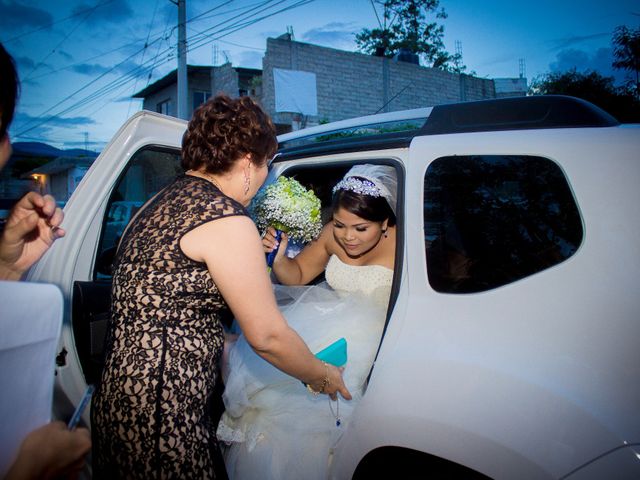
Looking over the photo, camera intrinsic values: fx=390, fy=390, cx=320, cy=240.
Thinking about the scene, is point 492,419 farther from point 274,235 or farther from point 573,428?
point 274,235

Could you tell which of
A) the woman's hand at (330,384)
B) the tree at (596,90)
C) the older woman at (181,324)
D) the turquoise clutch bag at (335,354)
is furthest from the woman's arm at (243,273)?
the tree at (596,90)

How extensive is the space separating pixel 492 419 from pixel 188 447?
108cm

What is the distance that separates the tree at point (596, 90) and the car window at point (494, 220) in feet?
21.4

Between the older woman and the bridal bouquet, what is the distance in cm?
88

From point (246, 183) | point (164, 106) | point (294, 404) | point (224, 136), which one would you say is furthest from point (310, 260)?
point (164, 106)

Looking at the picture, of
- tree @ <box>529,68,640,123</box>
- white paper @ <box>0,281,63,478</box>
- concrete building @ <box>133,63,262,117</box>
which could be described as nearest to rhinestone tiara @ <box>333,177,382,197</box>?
white paper @ <box>0,281,63,478</box>

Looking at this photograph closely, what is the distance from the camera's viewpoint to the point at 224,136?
156 cm

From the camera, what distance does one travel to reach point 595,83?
38.2ft

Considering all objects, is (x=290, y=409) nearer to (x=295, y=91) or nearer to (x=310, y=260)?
(x=310, y=260)

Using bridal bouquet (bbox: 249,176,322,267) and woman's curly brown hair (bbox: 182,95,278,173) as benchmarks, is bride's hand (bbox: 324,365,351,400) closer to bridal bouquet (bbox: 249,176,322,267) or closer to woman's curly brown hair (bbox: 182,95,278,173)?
woman's curly brown hair (bbox: 182,95,278,173)

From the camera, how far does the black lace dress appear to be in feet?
4.52

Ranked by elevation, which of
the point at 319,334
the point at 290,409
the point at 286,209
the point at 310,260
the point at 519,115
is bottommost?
the point at 290,409

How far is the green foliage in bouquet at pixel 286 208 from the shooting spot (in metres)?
2.44

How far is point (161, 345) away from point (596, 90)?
45.1 ft
